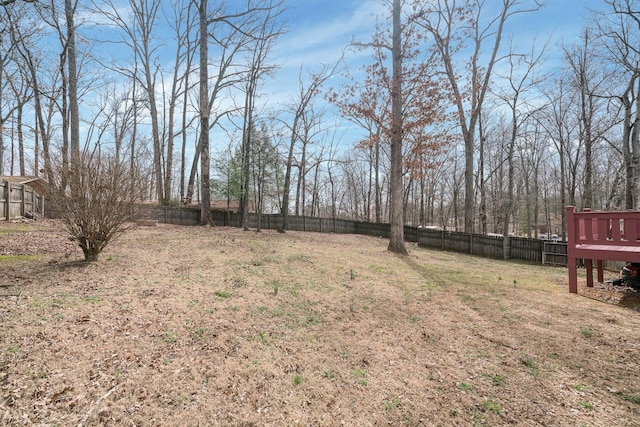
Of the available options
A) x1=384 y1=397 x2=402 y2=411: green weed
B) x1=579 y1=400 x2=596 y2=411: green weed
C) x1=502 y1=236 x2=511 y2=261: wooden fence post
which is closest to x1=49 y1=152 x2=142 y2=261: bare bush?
x1=384 y1=397 x2=402 y2=411: green weed

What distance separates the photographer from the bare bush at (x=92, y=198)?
469 cm

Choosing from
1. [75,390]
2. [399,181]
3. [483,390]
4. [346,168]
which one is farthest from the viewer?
[346,168]

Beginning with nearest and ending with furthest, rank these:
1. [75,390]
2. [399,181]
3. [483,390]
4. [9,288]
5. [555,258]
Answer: [75,390]
[483,390]
[9,288]
[399,181]
[555,258]

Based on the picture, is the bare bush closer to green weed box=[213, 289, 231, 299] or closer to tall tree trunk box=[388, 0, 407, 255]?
green weed box=[213, 289, 231, 299]

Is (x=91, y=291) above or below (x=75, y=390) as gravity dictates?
above

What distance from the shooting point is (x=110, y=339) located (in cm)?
282

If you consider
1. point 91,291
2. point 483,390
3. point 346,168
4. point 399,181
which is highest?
point 346,168

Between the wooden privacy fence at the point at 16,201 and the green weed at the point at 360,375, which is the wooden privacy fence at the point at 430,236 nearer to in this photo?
the wooden privacy fence at the point at 16,201

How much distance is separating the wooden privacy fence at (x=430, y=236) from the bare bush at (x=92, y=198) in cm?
99

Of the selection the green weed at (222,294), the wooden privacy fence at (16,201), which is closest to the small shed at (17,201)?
the wooden privacy fence at (16,201)

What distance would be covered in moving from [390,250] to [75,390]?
9.60 m

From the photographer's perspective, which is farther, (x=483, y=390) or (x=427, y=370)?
(x=427, y=370)

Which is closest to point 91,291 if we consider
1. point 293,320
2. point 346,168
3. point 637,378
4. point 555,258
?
point 293,320

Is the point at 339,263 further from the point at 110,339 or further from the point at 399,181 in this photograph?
the point at 110,339
